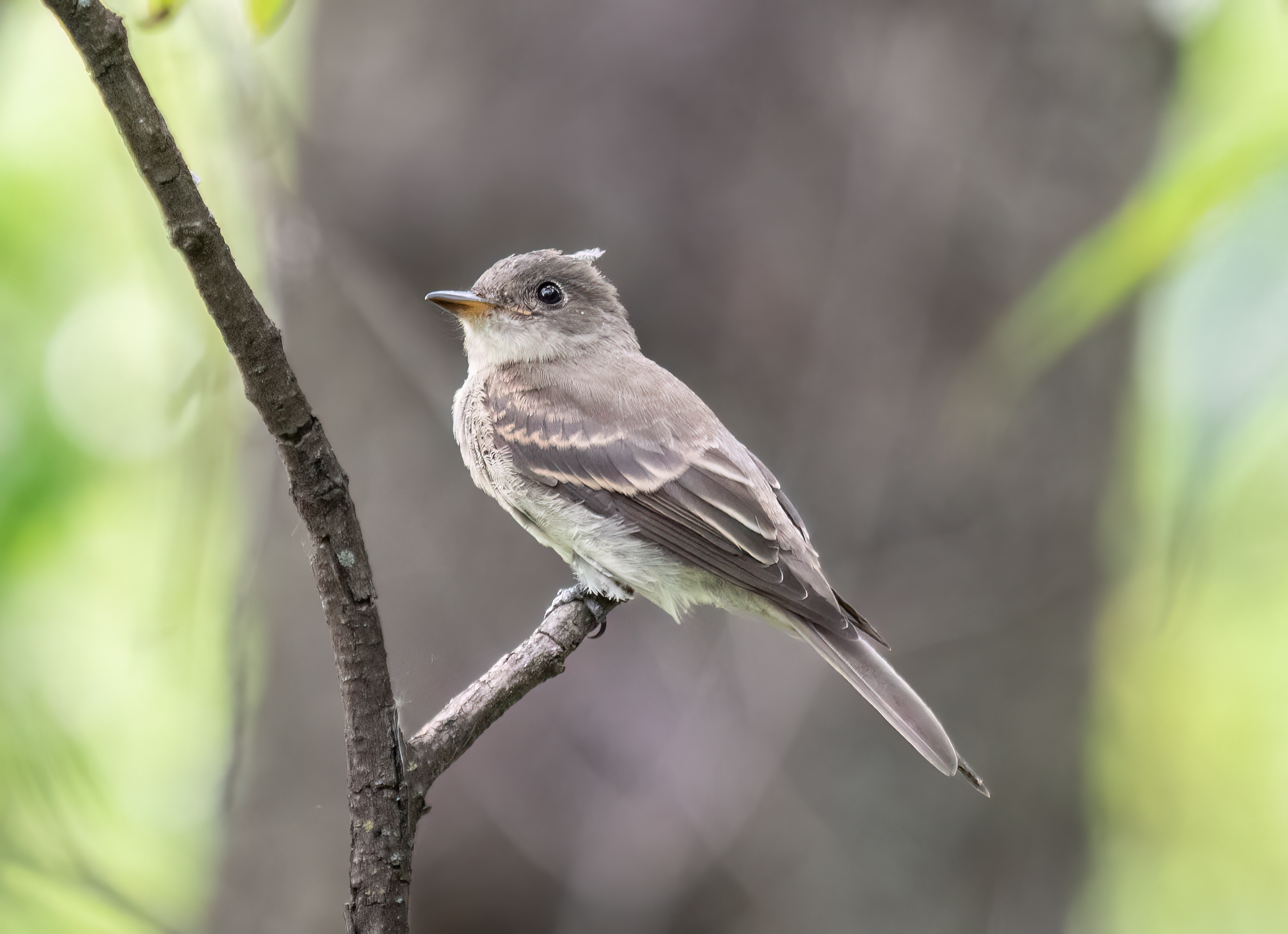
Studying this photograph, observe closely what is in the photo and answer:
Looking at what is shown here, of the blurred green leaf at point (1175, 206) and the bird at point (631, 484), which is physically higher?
the blurred green leaf at point (1175, 206)

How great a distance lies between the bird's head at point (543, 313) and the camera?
281cm

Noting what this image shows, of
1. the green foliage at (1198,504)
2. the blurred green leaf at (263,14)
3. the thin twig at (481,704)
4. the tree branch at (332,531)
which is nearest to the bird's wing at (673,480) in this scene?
the thin twig at (481,704)

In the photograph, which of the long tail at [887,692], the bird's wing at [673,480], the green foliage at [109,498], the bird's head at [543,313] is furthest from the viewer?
the bird's head at [543,313]

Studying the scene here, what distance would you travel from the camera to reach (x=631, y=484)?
258 cm

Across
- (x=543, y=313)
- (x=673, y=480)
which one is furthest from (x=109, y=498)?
(x=673, y=480)

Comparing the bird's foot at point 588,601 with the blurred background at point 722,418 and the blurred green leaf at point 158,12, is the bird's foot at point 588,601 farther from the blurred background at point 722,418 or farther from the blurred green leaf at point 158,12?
the blurred green leaf at point 158,12

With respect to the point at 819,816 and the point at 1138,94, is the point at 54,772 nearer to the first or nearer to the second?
the point at 819,816

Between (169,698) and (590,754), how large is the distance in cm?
152

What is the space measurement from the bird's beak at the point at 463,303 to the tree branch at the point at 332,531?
1.13 m

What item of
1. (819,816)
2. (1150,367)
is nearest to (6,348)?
(819,816)

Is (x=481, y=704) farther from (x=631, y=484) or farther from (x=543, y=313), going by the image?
(x=543, y=313)

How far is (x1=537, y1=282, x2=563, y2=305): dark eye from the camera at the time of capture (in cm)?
290

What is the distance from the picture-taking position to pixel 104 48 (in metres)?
1.11

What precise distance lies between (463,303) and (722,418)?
2.97ft
